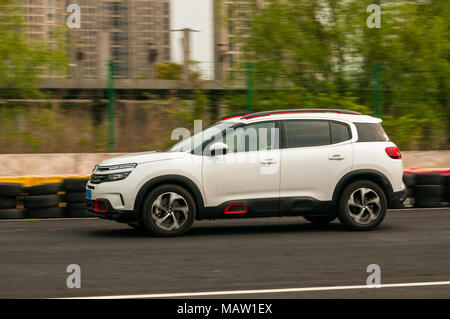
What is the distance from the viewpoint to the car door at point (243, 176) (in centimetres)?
966

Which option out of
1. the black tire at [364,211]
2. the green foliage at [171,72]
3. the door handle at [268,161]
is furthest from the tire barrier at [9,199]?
the green foliage at [171,72]

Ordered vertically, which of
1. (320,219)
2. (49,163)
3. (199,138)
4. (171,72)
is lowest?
(320,219)

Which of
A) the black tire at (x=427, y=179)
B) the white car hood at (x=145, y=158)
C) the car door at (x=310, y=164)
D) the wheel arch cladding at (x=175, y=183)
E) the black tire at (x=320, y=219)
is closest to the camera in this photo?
the wheel arch cladding at (x=175, y=183)

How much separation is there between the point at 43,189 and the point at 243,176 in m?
4.23

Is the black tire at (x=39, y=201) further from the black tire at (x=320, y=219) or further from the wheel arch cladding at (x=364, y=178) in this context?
the wheel arch cladding at (x=364, y=178)

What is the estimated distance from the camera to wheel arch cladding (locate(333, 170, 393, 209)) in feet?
33.0

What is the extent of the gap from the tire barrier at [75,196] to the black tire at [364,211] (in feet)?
15.6

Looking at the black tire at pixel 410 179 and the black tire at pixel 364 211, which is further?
the black tire at pixel 410 179

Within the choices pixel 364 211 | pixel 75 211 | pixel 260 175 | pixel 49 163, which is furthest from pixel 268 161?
pixel 49 163

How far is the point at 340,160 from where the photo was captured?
10.1 metres

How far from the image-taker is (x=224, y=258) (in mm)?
8047

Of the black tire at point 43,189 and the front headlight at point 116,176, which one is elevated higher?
the front headlight at point 116,176

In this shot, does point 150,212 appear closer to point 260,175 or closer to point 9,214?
point 260,175
